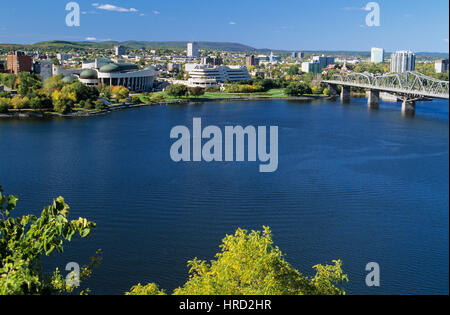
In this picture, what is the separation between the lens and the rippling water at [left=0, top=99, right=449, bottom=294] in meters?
3.52

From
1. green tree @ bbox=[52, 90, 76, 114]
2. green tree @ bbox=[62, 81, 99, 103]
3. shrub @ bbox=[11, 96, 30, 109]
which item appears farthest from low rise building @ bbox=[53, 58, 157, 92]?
shrub @ bbox=[11, 96, 30, 109]

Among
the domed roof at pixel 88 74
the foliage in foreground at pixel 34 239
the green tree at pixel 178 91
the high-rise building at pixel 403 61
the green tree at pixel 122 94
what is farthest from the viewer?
the high-rise building at pixel 403 61

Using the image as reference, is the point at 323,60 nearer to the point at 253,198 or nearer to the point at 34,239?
the point at 253,198

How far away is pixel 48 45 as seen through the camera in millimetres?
37594

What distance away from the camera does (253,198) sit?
5.00 metres

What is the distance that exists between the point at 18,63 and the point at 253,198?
54.7ft

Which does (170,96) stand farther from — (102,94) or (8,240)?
(8,240)

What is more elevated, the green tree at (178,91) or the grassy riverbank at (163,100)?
the green tree at (178,91)

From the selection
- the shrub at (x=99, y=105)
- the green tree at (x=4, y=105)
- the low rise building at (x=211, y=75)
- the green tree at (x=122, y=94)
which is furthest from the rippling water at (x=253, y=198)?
the low rise building at (x=211, y=75)

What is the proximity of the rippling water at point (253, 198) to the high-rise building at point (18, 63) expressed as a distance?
1075cm

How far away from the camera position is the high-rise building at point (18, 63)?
19109 millimetres

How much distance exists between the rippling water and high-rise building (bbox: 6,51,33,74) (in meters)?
10.7

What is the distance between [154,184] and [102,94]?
11.0 m

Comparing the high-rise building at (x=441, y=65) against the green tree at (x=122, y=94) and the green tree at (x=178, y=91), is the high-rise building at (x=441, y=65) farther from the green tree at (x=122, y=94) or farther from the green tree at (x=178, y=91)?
the green tree at (x=122, y=94)
